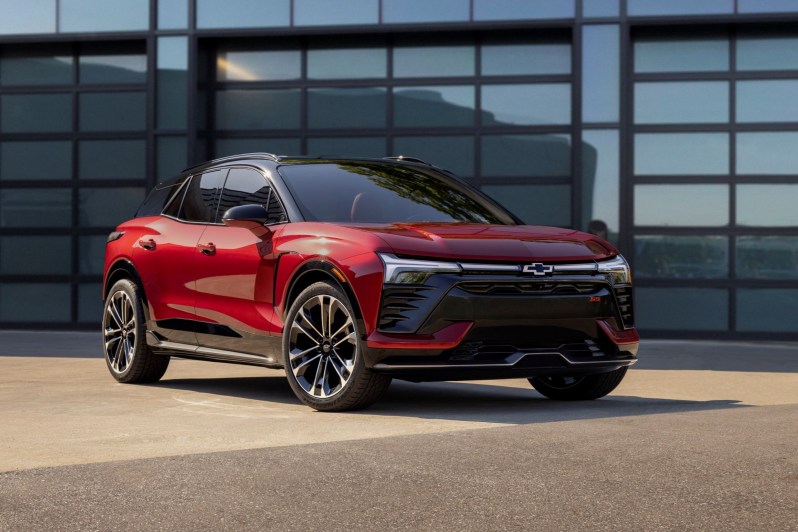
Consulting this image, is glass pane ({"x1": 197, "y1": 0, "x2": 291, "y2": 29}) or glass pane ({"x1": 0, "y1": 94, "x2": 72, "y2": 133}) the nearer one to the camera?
glass pane ({"x1": 197, "y1": 0, "x2": 291, "y2": 29})

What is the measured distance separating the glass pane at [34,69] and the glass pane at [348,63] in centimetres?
379

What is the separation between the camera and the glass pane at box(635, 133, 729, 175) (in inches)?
690

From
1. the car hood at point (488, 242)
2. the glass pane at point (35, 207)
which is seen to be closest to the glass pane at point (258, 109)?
the glass pane at point (35, 207)

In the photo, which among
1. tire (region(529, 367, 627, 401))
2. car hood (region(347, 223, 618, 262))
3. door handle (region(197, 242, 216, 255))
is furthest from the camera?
door handle (region(197, 242, 216, 255))

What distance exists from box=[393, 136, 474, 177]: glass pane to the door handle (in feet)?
31.5

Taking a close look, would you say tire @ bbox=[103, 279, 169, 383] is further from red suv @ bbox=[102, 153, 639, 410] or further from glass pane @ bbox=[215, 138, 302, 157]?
glass pane @ bbox=[215, 138, 302, 157]

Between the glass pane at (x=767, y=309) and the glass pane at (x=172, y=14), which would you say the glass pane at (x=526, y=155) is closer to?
the glass pane at (x=767, y=309)

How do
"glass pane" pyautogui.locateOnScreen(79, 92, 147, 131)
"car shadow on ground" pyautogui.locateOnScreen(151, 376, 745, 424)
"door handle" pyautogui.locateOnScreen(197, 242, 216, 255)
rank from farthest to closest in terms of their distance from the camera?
1. "glass pane" pyautogui.locateOnScreen(79, 92, 147, 131)
2. "door handle" pyautogui.locateOnScreen(197, 242, 216, 255)
3. "car shadow on ground" pyautogui.locateOnScreen(151, 376, 745, 424)

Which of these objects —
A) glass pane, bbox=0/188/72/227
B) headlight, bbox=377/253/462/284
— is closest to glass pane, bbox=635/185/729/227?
glass pane, bbox=0/188/72/227

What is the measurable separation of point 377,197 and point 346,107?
34.3 feet

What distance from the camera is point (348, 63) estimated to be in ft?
60.6

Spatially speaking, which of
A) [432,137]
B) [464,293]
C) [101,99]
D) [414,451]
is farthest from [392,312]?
[101,99]

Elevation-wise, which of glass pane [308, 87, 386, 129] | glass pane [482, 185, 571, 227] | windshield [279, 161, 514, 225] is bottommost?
windshield [279, 161, 514, 225]

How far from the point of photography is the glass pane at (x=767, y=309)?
56.3 ft
